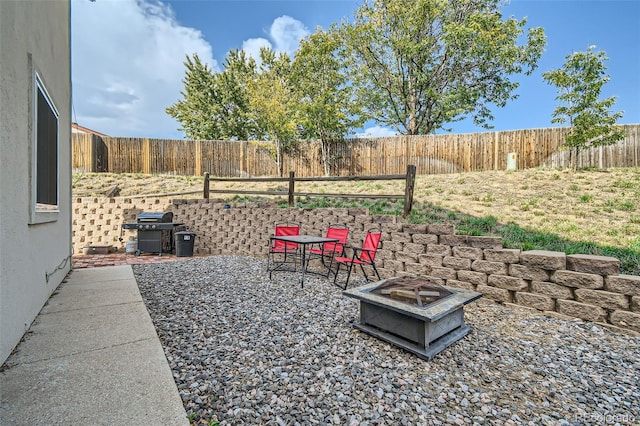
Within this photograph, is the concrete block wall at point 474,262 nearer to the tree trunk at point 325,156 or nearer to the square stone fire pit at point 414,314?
the square stone fire pit at point 414,314

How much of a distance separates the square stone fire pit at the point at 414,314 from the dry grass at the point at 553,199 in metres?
2.58

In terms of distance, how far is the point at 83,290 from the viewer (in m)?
3.48

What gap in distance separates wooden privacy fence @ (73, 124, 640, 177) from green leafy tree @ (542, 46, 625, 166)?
1.30 metres

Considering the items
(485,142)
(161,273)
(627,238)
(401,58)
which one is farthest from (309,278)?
(401,58)

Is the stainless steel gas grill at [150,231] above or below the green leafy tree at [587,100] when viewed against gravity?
below

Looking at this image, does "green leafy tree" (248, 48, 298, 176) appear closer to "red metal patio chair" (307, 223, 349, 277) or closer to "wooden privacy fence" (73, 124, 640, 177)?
"wooden privacy fence" (73, 124, 640, 177)

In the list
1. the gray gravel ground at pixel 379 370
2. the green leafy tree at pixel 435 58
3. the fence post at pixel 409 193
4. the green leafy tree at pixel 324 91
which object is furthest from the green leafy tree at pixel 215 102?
the gray gravel ground at pixel 379 370

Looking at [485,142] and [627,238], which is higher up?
[485,142]

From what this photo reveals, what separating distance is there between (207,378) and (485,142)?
1182cm

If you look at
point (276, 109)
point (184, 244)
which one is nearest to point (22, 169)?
point (184, 244)

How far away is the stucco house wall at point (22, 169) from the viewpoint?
73.6 inches

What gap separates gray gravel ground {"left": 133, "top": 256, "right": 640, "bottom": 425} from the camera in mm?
1604

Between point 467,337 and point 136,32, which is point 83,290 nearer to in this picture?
point 467,337

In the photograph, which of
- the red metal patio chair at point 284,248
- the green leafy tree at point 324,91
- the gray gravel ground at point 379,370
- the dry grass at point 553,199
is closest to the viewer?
the gray gravel ground at point 379,370
